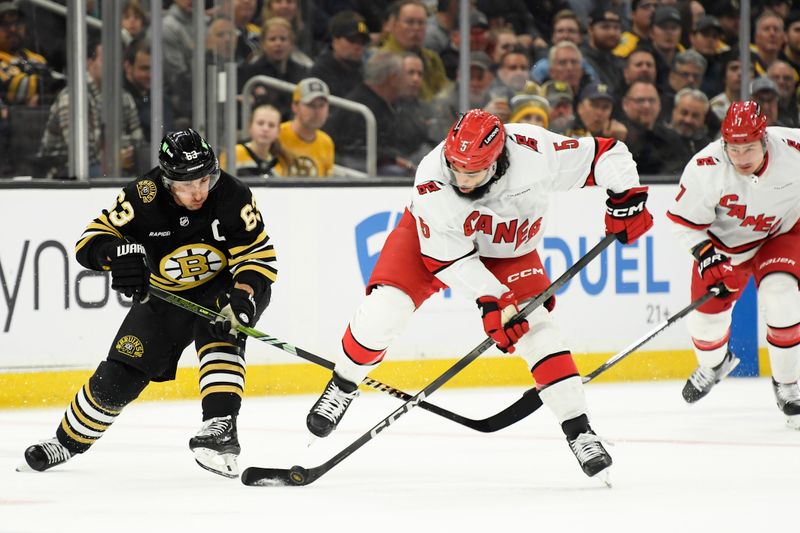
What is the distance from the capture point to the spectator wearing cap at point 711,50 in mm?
7219

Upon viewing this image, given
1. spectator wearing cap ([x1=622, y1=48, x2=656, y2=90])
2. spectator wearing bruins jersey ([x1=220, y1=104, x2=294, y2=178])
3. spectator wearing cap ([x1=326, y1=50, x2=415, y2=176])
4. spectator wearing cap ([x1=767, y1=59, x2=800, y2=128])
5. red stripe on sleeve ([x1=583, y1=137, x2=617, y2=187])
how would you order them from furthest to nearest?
1. spectator wearing cap ([x1=767, y1=59, x2=800, y2=128])
2. spectator wearing cap ([x1=622, y1=48, x2=656, y2=90])
3. spectator wearing cap ([x1=326, y1=50, x2=415, y2=176])
4. spectator wearing bruins jersey ([x1=220, y1=104, x2=294, y2=178])
5. red stripe on sleeve ([x1=583, y1=137, x2=617, y2=187])

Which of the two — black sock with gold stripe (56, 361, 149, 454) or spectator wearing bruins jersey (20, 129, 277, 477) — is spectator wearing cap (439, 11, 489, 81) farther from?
black sock with gold stripe (56, 361, 149, 454)

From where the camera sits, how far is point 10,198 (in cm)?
562

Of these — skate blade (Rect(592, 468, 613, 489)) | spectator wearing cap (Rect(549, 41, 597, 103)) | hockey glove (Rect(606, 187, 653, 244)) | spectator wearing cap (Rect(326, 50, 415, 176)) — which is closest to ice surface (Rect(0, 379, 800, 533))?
skate blade (Rect(592, 468, 613, 489))

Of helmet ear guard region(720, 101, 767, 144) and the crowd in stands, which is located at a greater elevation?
helmet ear guard region(720, 101, 767, 144)

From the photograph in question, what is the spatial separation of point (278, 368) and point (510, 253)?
7.41ft

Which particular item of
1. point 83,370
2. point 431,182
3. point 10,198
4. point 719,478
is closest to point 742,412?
point 719,478

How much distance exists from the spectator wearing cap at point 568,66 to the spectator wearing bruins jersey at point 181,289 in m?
3.29

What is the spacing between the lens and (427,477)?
4.05 metres

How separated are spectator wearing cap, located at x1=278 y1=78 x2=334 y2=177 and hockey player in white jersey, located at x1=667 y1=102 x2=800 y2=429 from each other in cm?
179

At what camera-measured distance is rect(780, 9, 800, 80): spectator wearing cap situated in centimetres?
745

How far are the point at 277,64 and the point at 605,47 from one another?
5.93 ft

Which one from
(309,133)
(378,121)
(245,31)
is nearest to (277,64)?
(245,31)

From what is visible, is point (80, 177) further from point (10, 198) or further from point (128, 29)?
point (128, 29)
